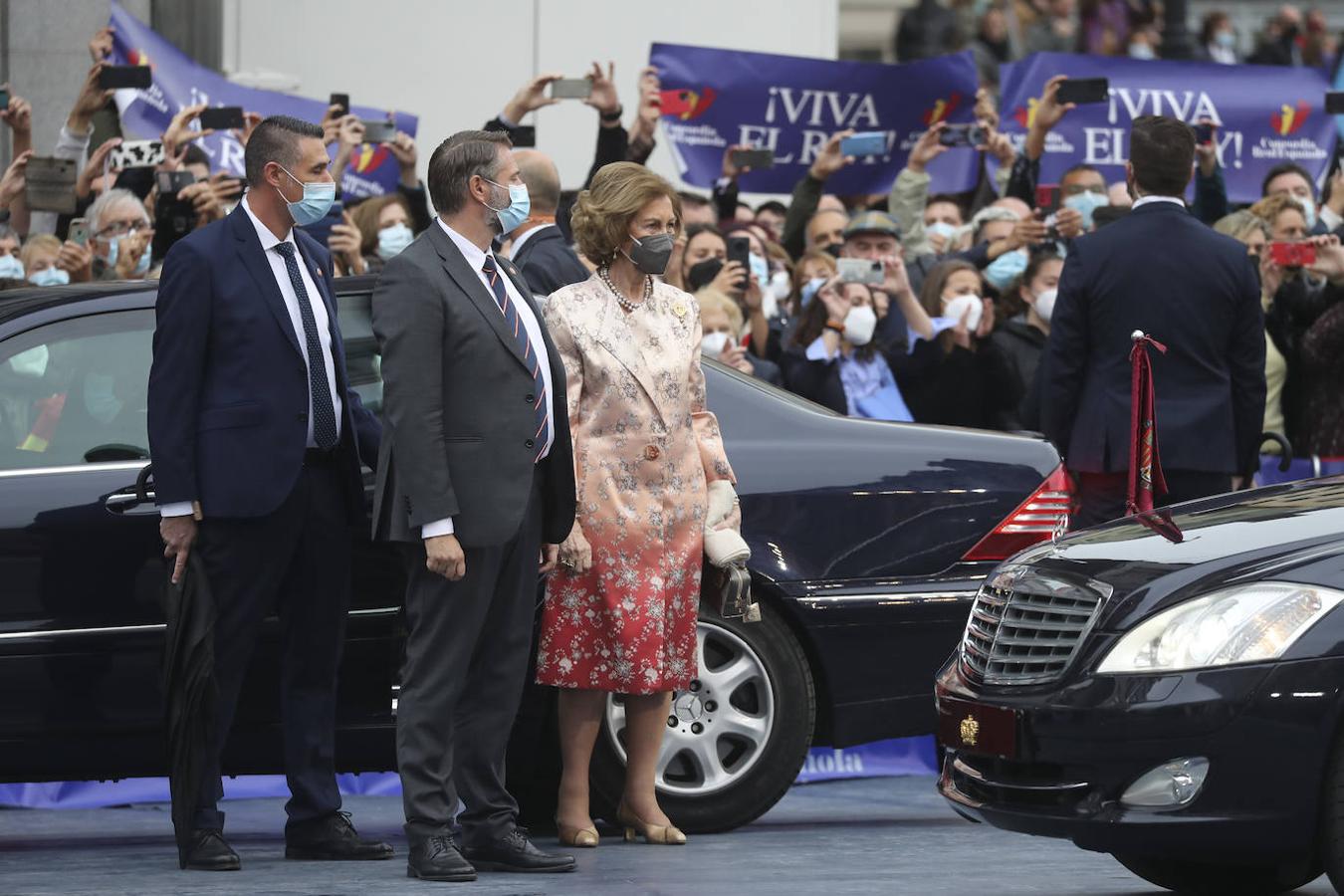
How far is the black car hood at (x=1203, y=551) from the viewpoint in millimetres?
5785

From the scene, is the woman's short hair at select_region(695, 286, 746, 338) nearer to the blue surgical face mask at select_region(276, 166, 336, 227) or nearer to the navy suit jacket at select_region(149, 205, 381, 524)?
the blue surgical face mask at select_region(276, 166, 336, 227)

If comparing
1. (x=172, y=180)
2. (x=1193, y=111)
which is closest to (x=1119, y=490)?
(x=172, y=180)

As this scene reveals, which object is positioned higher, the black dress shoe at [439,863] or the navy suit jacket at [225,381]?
the navy suit jacket at [225,381]

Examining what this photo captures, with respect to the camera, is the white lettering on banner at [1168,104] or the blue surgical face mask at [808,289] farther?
the white lettering on banner at [1168,104]

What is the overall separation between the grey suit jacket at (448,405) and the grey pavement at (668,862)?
0.96 m

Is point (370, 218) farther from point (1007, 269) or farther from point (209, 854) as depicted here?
point (209, 854)

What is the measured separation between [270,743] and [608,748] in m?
1.06

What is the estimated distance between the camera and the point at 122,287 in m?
7.42

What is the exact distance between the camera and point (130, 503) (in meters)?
7.05

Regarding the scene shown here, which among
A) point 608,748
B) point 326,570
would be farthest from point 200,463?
point 608,748

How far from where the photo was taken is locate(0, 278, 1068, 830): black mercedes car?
23.0 feet

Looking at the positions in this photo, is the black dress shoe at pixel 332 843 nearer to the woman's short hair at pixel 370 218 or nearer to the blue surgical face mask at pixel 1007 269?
the woman's short hair at pixel 370 218

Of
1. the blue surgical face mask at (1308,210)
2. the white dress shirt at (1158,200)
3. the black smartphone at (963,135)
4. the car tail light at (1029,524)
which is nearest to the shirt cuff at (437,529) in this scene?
the car tail light at (1029,524)

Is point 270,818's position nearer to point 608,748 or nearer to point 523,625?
point 608,748
